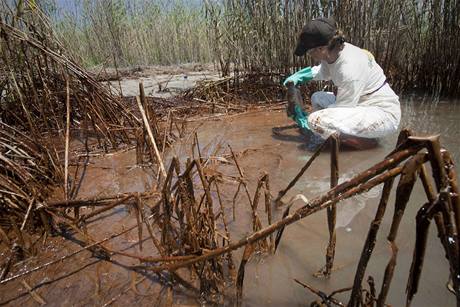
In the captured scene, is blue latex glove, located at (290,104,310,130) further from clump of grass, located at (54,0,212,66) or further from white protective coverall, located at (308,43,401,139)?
clump of grass, located at (54,0,212,66)

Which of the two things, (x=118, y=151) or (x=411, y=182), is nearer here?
(x=411, y=182)

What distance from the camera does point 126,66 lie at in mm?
9562

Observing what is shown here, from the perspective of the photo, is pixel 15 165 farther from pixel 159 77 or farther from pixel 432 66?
pixel 159 77

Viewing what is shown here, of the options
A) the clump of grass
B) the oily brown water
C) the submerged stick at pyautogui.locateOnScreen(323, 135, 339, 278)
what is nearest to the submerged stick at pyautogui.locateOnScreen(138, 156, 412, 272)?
the submerged stick at pyautogui.locateOnScreen(323, 135, 339, 278)

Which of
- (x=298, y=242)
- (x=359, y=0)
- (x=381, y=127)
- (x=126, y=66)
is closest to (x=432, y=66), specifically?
(x=359, y=0)

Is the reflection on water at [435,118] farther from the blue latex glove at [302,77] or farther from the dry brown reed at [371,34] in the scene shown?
the blue latex glove at [302,77]

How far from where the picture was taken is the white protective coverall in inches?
124

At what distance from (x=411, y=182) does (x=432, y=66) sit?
16.3ft

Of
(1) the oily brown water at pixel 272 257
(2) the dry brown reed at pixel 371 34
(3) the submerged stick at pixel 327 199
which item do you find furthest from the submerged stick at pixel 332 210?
(2) the dry brown reed at pixel 371 34

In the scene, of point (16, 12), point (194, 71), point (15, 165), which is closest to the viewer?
point (15, 165)

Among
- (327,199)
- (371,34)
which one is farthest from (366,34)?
(327,199)

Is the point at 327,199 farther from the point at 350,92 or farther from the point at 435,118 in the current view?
the point at 435,118

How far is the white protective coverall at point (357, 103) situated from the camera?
315 centimetres

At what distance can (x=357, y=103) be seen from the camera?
3.35 m
